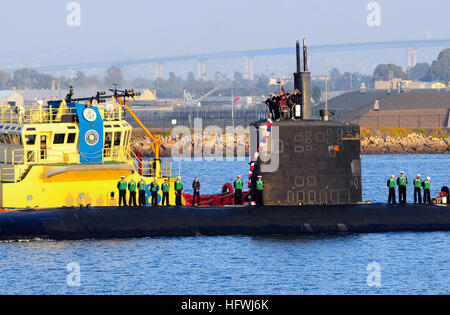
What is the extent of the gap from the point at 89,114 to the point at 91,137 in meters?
1.11

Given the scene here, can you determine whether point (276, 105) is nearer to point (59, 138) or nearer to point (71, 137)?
point (71, 137)

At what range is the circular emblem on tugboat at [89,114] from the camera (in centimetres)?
4309

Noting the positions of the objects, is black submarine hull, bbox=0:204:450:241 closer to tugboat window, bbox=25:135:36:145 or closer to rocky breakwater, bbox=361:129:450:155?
tugboat window, bbox=25:135:36:145

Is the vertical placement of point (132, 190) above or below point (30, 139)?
below

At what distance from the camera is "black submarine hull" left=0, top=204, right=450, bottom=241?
39000 millimetres

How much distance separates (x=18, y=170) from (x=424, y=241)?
1894 cm

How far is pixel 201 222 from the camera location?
40.9m

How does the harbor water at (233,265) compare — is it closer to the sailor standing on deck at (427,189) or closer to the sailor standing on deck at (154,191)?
the sailor standing on deck at (154,191)

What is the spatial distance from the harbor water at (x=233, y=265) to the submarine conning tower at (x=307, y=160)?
6.56 ft

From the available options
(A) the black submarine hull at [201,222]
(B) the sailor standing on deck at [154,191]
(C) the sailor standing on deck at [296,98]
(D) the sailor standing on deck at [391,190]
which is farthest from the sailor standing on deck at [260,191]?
(D) the sailor standing on deck at [391,190]

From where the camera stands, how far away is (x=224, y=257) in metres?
37.4

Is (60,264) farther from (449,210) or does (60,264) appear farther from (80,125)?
(449,210)

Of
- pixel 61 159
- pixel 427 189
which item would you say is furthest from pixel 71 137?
pixel 427 189

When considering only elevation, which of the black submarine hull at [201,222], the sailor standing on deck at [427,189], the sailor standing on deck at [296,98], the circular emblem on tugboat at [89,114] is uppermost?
the sailor standing on deck at [296,98]
